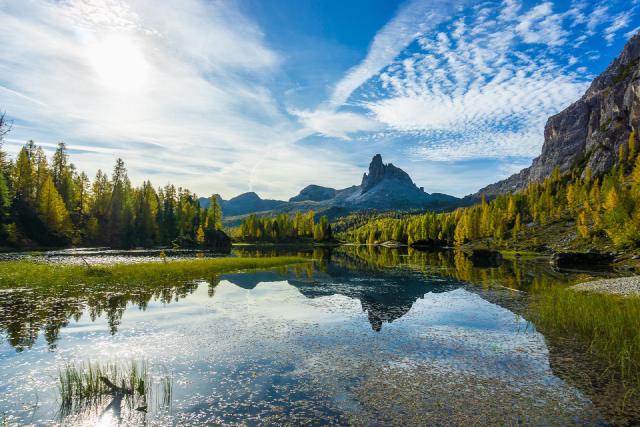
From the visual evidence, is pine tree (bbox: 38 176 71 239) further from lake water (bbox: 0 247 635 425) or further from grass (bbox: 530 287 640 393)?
grass (bbox: 530 287 640 393)

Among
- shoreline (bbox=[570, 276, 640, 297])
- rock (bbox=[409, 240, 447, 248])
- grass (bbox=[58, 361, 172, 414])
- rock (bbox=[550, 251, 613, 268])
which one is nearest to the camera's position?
grass (bbox=[58, 361, 172, 414])

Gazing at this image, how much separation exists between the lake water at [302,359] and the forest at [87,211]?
77095 millimetres

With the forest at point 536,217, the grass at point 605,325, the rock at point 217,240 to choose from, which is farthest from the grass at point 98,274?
the forest at point 536,217

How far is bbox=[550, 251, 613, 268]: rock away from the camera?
6988 cm

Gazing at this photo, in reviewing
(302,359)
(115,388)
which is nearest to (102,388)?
(115,388)

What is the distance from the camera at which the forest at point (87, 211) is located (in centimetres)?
9300

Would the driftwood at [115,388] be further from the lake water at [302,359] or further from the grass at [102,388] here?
the lake water at [302,359]

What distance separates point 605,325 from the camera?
2047cm

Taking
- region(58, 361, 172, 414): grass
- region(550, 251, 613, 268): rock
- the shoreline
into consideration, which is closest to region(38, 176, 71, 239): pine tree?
region(58, 361, 172, 414): grass

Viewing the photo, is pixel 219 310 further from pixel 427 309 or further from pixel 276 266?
pixel 276 266

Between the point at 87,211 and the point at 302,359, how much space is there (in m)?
138

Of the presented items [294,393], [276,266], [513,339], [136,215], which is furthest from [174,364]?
[136,215]

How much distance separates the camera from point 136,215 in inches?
5133

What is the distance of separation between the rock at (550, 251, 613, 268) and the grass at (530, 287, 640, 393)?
47.2 m
